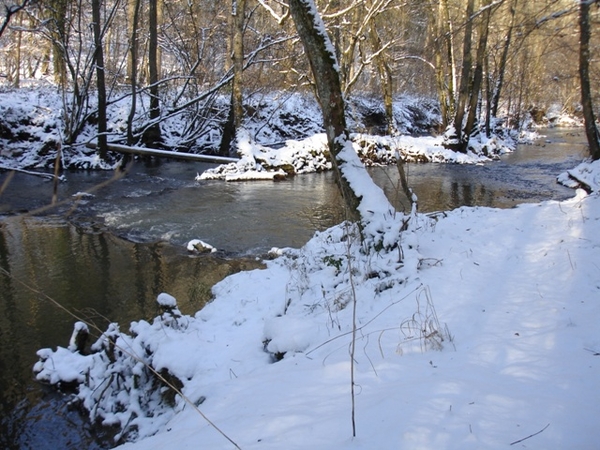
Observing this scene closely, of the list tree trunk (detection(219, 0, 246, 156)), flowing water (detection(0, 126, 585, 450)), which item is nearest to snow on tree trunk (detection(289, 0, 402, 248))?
flowing water (detection(0, 126, 585, 450))

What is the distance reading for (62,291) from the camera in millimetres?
5688

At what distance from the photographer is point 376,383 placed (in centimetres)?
257

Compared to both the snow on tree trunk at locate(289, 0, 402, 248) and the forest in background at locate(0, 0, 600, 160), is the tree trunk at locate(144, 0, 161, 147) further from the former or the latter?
the snow on tree trunk at locate(289, 0, 402, 248)

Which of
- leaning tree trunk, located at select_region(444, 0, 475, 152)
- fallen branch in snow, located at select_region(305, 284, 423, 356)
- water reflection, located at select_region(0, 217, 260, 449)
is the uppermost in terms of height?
leaning tree trunk, located at select_region(444, 0, 475, 152)

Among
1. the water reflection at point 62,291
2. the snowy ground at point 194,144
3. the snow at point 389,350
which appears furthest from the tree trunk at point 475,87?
the water reflection at point 62,291

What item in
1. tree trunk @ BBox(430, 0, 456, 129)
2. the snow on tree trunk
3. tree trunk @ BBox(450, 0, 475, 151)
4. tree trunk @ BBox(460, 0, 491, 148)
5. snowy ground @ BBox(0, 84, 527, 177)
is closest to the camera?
the snow on tree trunk

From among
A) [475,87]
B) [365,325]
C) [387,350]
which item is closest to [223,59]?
[475,87]

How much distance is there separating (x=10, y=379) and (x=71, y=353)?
553mm

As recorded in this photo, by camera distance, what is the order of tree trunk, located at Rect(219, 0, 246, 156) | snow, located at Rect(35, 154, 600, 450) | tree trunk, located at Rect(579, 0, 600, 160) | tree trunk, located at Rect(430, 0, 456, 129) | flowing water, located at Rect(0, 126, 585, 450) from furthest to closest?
tree trunk, located at Rect(430, 0, 456, 129)
tree trunk, located at Rect(219, 0, 246, 156)
tree trunk, located at Rect(579, 0, 600, 160)
flowing water, located at Rect(0, 126, 585, 450)
snow, located at Rect(35, 154, 600, 450)

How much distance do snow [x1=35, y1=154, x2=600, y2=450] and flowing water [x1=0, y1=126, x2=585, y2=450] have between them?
42 centimetres

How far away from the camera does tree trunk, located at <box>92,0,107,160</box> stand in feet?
43.8

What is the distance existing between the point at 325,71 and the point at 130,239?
485 centimetres

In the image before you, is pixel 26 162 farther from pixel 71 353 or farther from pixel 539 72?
pixel 539 72

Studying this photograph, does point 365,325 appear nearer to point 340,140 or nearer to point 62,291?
point 340,140
